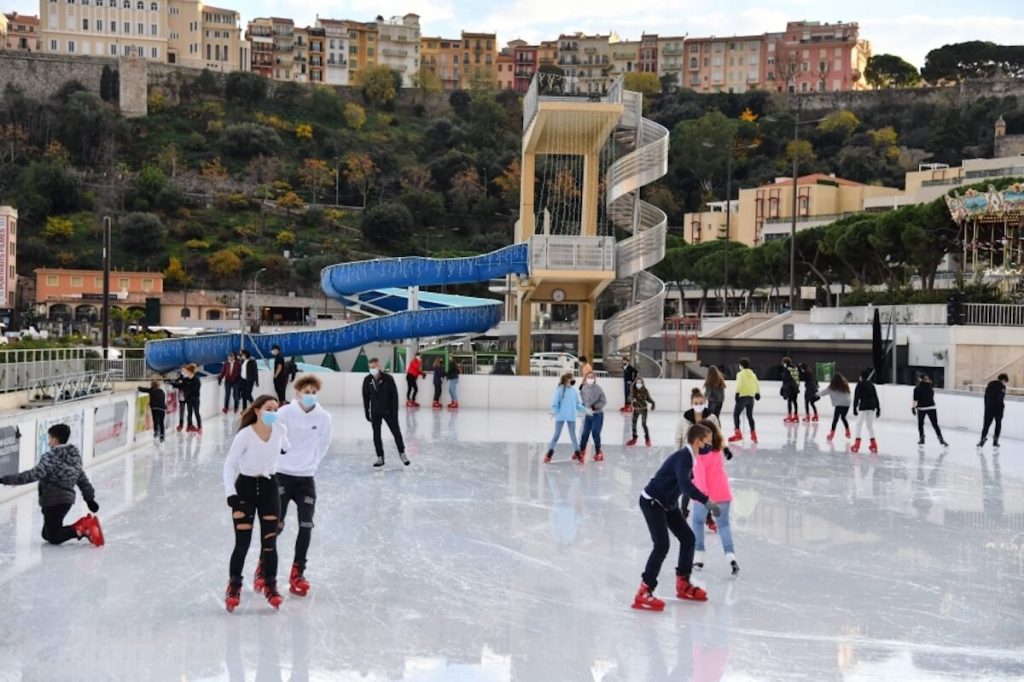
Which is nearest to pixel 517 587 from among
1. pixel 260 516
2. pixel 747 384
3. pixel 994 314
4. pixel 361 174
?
pixel 260 516

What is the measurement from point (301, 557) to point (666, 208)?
97.7 m

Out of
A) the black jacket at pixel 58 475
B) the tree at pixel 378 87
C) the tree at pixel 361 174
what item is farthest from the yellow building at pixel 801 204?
the black jacket at pixel 58 475

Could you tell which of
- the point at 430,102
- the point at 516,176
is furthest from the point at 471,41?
the point at 516,176

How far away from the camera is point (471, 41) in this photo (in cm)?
16412

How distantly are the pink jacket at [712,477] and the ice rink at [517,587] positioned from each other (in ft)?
2.13

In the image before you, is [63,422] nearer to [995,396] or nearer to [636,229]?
[995,396]

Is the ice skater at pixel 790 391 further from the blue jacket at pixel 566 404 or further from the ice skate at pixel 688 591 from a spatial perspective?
the ice skate at pixel 688 591

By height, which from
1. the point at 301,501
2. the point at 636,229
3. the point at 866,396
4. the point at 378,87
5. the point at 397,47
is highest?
the point at 397,47

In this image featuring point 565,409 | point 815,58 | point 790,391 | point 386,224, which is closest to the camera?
point 565,409

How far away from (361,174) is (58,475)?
99086 mm

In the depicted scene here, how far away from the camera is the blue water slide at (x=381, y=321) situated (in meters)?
34.3

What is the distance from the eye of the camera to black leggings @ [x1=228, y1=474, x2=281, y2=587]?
284 inches

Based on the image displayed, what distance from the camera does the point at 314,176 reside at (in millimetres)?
105375

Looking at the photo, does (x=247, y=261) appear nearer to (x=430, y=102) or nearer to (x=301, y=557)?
(x=430, y=102)
